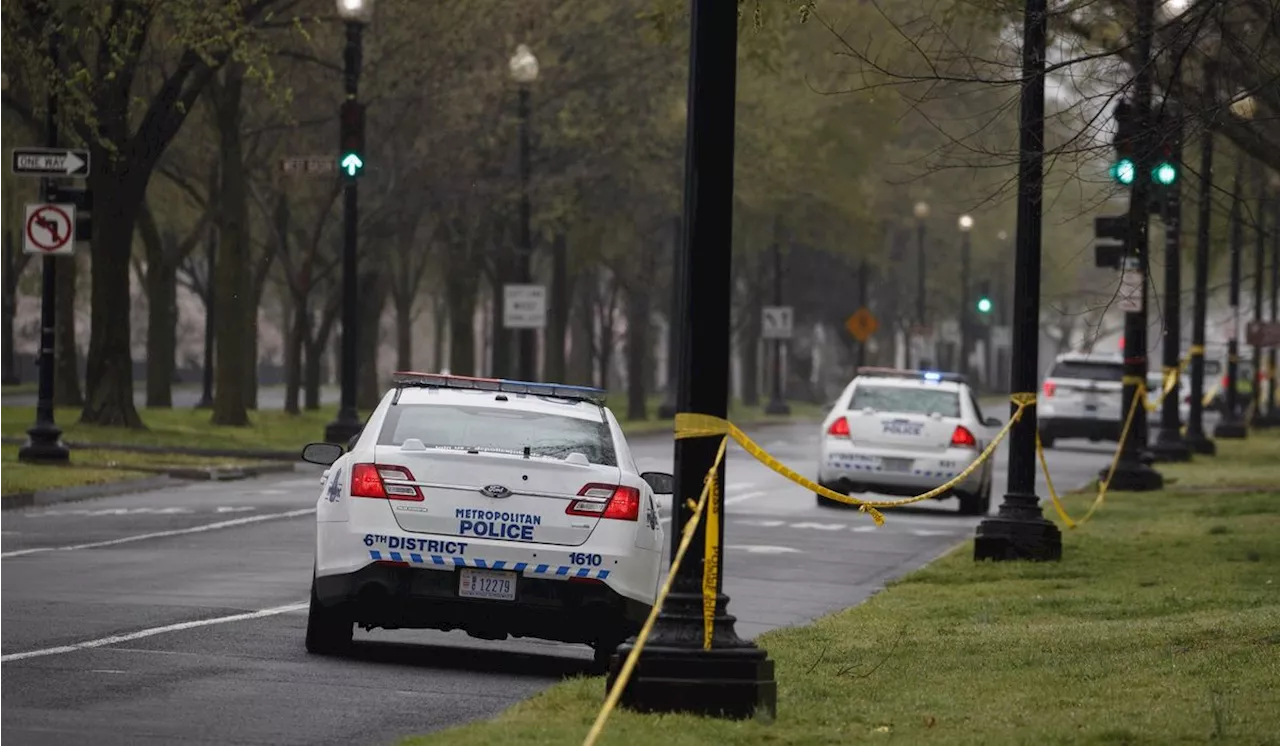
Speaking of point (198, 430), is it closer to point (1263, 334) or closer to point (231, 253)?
point (231, 253)

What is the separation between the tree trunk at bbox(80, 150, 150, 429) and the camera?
39.5 metres

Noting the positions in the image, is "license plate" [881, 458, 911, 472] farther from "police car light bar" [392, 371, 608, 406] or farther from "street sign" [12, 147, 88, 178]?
"police car light bar" [392, 371, 608, 406]

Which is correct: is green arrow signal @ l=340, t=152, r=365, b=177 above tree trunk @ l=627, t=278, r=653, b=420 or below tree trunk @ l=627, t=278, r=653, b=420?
above

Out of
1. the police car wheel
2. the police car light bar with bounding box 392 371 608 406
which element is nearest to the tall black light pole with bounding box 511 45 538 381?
the police car light bar with bounding box 392 371 608 406

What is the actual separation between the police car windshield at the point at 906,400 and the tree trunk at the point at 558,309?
27998mm

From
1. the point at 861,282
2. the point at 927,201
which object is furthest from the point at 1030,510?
the point at 927,201

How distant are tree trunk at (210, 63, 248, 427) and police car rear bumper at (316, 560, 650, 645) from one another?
3297 centimetres

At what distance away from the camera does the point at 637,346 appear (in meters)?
67.6

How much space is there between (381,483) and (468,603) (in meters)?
0.77

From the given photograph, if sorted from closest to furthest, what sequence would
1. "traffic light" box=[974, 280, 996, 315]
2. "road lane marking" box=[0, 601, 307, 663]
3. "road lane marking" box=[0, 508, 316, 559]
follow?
"road lane marking" box=[0, 601, 307, 663], "road lane marking" box=[0, 508, 316, 559], "traffic light" box=[974, 280, 996, 315]

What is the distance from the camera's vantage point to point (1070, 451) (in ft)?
175

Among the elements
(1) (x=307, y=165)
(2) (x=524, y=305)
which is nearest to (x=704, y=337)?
(1) (x=307, y=165)

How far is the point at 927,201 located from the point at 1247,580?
68.0 metres

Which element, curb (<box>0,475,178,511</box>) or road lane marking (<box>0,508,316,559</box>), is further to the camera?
curb (<box>0,475,178,511</box>)
